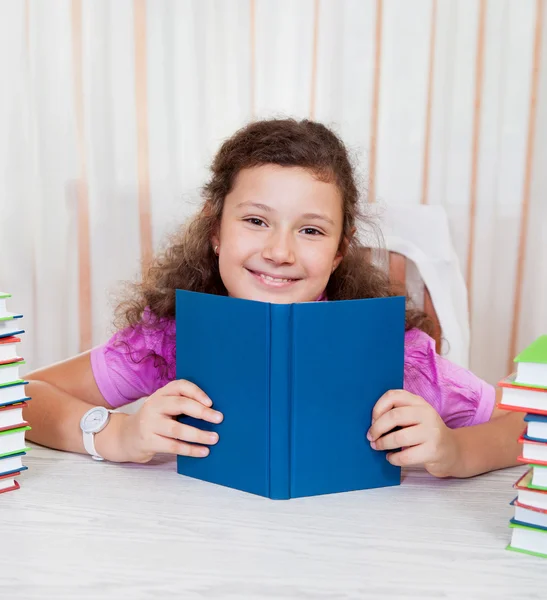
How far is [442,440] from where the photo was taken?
0.98 metres

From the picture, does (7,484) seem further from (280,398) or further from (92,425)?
(280,398)

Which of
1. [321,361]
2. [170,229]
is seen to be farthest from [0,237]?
[321,361]

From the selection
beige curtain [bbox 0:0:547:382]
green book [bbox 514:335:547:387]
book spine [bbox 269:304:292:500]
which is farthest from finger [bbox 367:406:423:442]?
beige curtain [bbox 0:0:547:382]

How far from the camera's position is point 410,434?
37.8 inches

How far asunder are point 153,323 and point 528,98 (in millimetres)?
1438

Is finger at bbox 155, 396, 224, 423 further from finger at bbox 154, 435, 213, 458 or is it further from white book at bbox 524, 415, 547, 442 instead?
white book at bbox 524, 415, 547, 442

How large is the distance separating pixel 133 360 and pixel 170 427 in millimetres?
402

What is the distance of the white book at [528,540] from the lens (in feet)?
2.53

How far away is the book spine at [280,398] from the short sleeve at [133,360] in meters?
0.51

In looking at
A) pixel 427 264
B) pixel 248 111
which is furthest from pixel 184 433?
pixel 248 111

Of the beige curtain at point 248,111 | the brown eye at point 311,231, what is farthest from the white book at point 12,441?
the beige curtain at point 248,111

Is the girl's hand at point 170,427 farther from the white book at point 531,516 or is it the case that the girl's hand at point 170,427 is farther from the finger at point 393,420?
the white book at point 531,516

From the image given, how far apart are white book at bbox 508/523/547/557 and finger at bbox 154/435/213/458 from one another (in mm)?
377

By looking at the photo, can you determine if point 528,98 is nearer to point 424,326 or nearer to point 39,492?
point 424,326
